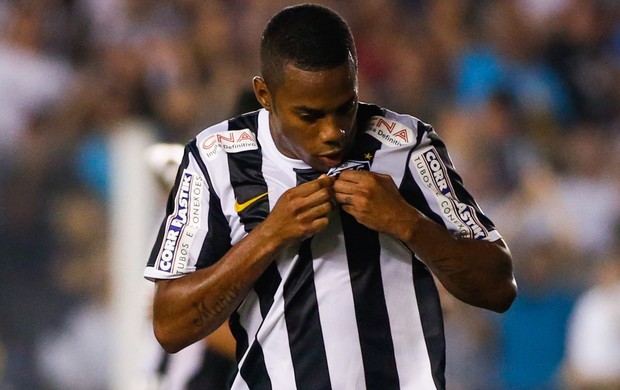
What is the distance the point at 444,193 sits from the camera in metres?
2.46

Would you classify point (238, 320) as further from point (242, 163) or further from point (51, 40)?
point (51, 40)

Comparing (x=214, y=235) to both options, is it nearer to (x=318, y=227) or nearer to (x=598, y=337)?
(x=318, y=227)

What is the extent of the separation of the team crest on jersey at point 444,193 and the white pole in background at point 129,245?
8.32ft

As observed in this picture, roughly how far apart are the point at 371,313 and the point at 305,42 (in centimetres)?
56

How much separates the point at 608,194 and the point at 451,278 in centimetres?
374

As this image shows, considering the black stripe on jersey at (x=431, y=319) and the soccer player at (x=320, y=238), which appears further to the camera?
the black stripe on jersey at (x=431, y=319)

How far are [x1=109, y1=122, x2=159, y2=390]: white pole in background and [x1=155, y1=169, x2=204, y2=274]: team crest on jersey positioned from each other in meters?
2.39

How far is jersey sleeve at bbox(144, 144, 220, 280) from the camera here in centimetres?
243

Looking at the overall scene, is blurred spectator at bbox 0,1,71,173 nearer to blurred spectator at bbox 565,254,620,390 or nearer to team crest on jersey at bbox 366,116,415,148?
blurred spectator at bbox 565,254,620,390

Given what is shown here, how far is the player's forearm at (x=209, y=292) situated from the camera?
7.51 ft

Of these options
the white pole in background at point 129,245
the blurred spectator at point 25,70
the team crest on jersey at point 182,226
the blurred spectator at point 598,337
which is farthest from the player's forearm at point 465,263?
the blurred spectator at point 25,70

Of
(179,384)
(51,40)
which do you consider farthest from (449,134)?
(179,384)

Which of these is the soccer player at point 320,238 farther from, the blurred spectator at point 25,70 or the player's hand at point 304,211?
the blurred spectator at point 25,70

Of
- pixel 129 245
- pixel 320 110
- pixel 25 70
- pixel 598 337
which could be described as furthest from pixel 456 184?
pixel 25 70
